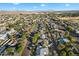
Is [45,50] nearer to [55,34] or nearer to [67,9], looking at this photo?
[55,34]

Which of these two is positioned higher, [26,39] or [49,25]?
[49,25]

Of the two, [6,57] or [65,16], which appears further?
[65,16]

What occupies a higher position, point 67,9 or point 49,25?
point 67,9

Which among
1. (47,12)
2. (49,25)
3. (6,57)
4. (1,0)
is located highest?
(1,0)

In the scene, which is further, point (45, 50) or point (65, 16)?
point (65, 16)

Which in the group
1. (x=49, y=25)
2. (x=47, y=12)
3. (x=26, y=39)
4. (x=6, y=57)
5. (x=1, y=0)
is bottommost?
(x=6, y=57)

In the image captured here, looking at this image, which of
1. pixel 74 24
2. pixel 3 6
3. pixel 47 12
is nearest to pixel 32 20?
pixel 47 12

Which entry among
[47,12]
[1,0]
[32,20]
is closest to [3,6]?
[1,0]

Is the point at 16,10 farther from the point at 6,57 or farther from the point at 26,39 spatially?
the point at 6,57
